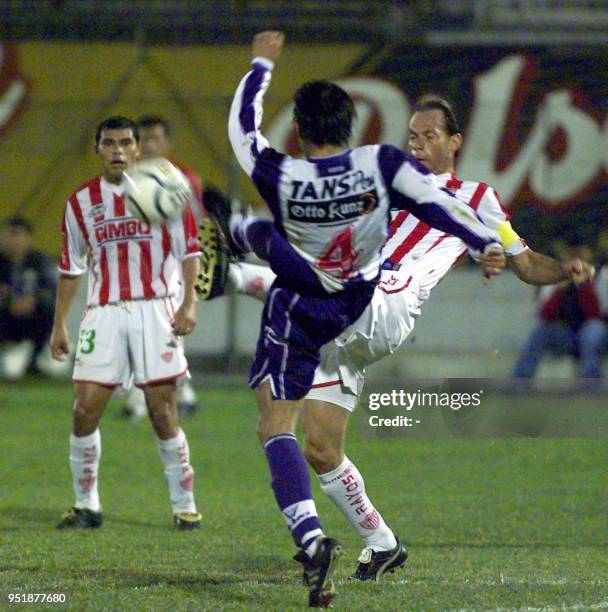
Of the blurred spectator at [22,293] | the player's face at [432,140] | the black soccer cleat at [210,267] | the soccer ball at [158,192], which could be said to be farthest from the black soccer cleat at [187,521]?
the blurred spectator at [22,293]

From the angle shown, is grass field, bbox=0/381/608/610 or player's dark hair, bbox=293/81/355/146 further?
grass field, bbox=0/381/608/610

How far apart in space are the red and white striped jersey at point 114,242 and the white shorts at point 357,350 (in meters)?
1.82

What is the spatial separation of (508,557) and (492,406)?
4.17m

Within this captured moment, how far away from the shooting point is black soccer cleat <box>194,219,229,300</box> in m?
6.89

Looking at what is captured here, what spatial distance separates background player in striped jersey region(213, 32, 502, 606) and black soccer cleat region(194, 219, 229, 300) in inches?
62.2

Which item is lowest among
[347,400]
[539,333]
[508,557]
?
[539,333]

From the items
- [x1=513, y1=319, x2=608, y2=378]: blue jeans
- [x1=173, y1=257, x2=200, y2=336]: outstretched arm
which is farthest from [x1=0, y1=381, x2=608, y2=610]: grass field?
[x1=513, y1=319, x2=608, y2=378]: blue jeans

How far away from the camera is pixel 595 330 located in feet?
43.4

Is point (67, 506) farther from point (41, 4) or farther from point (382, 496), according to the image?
point (41, 4)

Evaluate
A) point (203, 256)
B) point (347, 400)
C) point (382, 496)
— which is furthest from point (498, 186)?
point (347, 400)

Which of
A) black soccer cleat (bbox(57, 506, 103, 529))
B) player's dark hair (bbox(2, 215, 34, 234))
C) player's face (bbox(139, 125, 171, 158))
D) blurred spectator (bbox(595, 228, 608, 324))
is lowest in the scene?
blurred spectator (bbox(595, 228, 608, 324))

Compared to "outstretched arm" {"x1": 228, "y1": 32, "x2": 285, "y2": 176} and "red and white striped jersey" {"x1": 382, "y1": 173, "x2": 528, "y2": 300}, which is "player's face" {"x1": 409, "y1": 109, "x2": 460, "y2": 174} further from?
"outstretched arm" {"x1": 228, "y1": 32, "x2": 285, "y2": 176}

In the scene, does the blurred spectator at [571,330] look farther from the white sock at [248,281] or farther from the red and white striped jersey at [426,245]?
the red and white striped jersey at [426,245]

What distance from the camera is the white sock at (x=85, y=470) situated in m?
7.11
